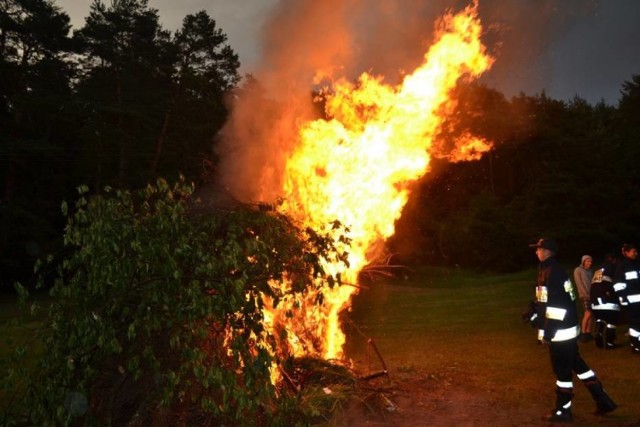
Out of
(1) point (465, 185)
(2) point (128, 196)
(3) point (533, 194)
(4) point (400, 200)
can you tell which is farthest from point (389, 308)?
(1) point (465, 185)

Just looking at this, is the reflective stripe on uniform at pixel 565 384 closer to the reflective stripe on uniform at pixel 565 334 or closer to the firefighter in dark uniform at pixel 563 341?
the firefighter in dark uniform at pixel 563 341

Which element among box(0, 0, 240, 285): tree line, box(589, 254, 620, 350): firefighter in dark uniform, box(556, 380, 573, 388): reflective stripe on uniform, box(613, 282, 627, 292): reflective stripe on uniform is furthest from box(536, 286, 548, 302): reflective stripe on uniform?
box(0, 0, 240, 285): tree line

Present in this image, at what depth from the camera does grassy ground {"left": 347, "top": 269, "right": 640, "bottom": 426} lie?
7.00m

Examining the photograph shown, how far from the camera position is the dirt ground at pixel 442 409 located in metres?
6.50

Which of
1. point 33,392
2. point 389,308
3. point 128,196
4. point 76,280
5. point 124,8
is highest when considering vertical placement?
point 124,8

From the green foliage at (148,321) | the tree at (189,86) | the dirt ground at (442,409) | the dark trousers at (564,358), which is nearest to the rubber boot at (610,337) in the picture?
the dirt ground at (442,409)

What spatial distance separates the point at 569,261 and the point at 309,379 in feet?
106

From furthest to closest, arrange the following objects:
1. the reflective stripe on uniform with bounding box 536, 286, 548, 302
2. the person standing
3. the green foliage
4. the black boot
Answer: the person standing
the reflective stripe on uniform with bounding box 536, 286, 548, 302
the black boot
the green foliage

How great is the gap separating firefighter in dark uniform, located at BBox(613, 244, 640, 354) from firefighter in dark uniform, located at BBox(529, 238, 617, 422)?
11.9 ft

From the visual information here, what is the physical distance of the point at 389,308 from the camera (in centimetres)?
2003

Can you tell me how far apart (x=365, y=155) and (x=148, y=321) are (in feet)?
15.5

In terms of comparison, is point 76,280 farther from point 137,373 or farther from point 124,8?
point 124,8

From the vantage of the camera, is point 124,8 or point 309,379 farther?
point 124,8

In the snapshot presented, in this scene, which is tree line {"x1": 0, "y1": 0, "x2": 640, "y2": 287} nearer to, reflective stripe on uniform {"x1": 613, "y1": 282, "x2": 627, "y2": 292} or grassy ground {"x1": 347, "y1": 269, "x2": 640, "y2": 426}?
Result: grassy ground {"x1": 347, "y1": 269, "x2": 640, "y2": 426}
